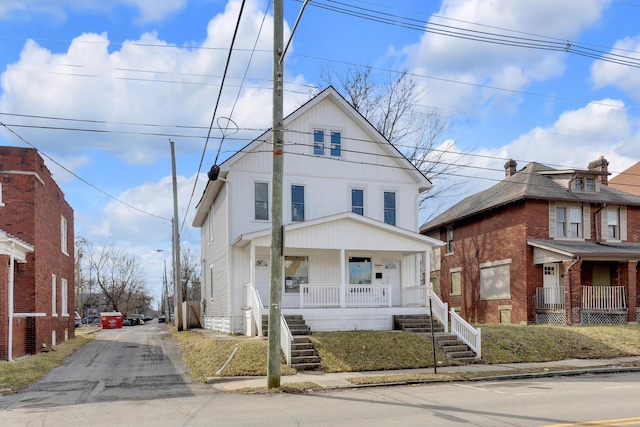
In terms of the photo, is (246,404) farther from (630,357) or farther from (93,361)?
(630,357)

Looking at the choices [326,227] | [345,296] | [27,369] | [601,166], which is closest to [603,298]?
[601,166]

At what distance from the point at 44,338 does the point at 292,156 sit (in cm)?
1149

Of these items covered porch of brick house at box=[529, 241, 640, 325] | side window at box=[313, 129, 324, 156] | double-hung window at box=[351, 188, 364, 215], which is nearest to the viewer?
side window at box=[313, 129, 324, 156]

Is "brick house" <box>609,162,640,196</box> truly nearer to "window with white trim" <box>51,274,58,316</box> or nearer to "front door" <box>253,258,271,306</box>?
"front door" <box>253,258,271,306</box>

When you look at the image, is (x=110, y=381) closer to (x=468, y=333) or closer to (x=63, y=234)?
(x=468, y=333)

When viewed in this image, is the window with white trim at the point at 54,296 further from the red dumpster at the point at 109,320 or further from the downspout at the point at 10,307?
the red dumpster at the point at 109,320

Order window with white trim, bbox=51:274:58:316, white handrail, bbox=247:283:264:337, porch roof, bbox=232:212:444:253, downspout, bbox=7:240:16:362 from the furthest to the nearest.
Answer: window with white trim, bbox=51:274:58:316, porch roof, bbox=232:212:444:253, white handrail, bbox=247:283:264:337, downspout, bbox=7:240:16:362

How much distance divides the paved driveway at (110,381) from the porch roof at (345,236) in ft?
17.5

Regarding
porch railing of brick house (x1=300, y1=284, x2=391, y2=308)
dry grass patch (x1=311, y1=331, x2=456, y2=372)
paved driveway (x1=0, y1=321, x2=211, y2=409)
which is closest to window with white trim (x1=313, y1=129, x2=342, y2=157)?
porch railing of brick house (x1=300, y1=284, x2=391, y2=308)

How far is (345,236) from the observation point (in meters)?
21.0

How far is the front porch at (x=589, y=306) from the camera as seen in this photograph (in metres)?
25.1

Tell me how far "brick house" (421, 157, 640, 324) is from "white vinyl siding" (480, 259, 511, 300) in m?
0.05

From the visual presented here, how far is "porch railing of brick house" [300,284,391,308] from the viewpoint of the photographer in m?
20.5

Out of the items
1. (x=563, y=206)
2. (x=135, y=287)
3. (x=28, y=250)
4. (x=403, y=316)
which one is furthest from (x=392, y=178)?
(x=135, y=287)
